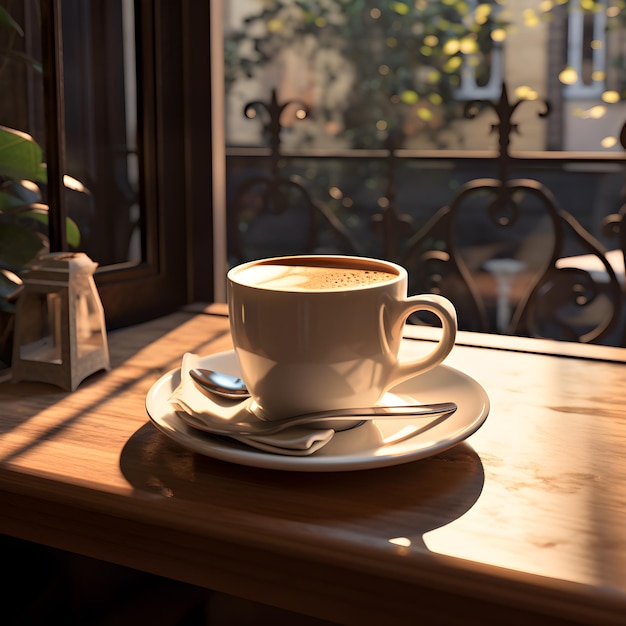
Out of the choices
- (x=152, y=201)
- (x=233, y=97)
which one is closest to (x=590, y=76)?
(x=233, y=97)

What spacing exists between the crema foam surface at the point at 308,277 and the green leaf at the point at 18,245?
0.32 metres

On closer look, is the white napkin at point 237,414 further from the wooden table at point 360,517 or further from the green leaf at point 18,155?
the green leaf at point 18,155

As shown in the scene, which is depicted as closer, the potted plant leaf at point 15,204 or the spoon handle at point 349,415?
the spoon handle at point 349,415

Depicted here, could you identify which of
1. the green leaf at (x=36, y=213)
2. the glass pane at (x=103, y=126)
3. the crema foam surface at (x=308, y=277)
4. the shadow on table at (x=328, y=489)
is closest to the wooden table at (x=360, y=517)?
the shadow on table at (x=328, y=489)

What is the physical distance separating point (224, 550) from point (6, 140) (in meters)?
0.52

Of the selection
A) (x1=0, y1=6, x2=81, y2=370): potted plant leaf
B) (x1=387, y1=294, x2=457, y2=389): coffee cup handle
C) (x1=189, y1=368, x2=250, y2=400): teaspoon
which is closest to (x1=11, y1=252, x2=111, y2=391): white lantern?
(x1=0, y1=6, x2=81, y2=370): potted plant leaf

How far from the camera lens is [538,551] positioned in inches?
15.8

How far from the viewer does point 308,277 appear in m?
0.57

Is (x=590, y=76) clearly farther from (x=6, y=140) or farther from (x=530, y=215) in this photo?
(x=6, y=140)

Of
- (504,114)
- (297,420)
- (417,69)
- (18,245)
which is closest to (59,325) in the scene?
(18,245)

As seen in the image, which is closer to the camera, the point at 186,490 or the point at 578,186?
the point at 186,490

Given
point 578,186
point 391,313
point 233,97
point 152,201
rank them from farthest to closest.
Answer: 1. point 233,97
2. point 578,186
3. point 152,201
4. point 391,313

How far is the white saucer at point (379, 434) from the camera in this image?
0.46 meters

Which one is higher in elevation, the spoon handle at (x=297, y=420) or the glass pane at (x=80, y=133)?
the glass pane at (x=80, y=133)
